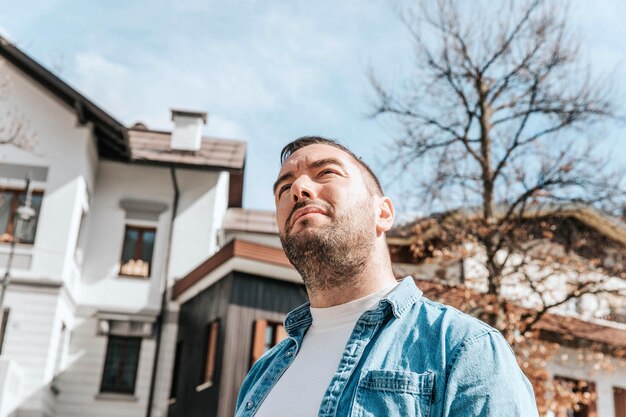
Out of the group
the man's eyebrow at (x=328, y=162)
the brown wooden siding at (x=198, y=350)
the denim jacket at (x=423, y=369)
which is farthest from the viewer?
the brown wooden siding at (x=198, y=350)

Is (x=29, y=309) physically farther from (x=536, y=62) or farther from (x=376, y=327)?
(x=376, y=327)

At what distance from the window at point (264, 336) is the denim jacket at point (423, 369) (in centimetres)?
1402

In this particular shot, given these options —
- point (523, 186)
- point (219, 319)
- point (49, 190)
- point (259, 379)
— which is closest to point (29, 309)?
point (49, 190)

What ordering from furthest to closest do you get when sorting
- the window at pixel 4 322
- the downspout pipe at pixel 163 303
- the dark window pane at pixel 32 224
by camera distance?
the downspout pipe at pixel 163 303
the dark window pane at pixel 32 224
the window at pixel 4 322

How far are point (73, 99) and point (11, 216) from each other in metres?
3.56

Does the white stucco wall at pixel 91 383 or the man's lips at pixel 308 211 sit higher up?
the white stucco wall at pixel 91 383

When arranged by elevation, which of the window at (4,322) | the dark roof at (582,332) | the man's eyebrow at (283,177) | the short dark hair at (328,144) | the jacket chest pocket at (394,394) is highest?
the dark roof at (582,332)

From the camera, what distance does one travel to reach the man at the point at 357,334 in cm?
178

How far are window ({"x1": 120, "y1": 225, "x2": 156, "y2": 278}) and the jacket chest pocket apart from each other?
65.3ft

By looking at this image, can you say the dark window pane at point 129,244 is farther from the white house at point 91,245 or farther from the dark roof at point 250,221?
the dark roof at point 250,221

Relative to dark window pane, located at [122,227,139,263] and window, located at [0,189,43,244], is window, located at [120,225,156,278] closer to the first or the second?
dark window pane, located at [122,227,139,263]

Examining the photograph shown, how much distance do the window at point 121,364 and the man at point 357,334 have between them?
1870 cm

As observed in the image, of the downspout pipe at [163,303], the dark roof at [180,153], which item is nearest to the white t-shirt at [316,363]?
the downspout pipe at [163,303]

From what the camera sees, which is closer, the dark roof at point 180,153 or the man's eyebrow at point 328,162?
the man's eyebrow at point 328,162
